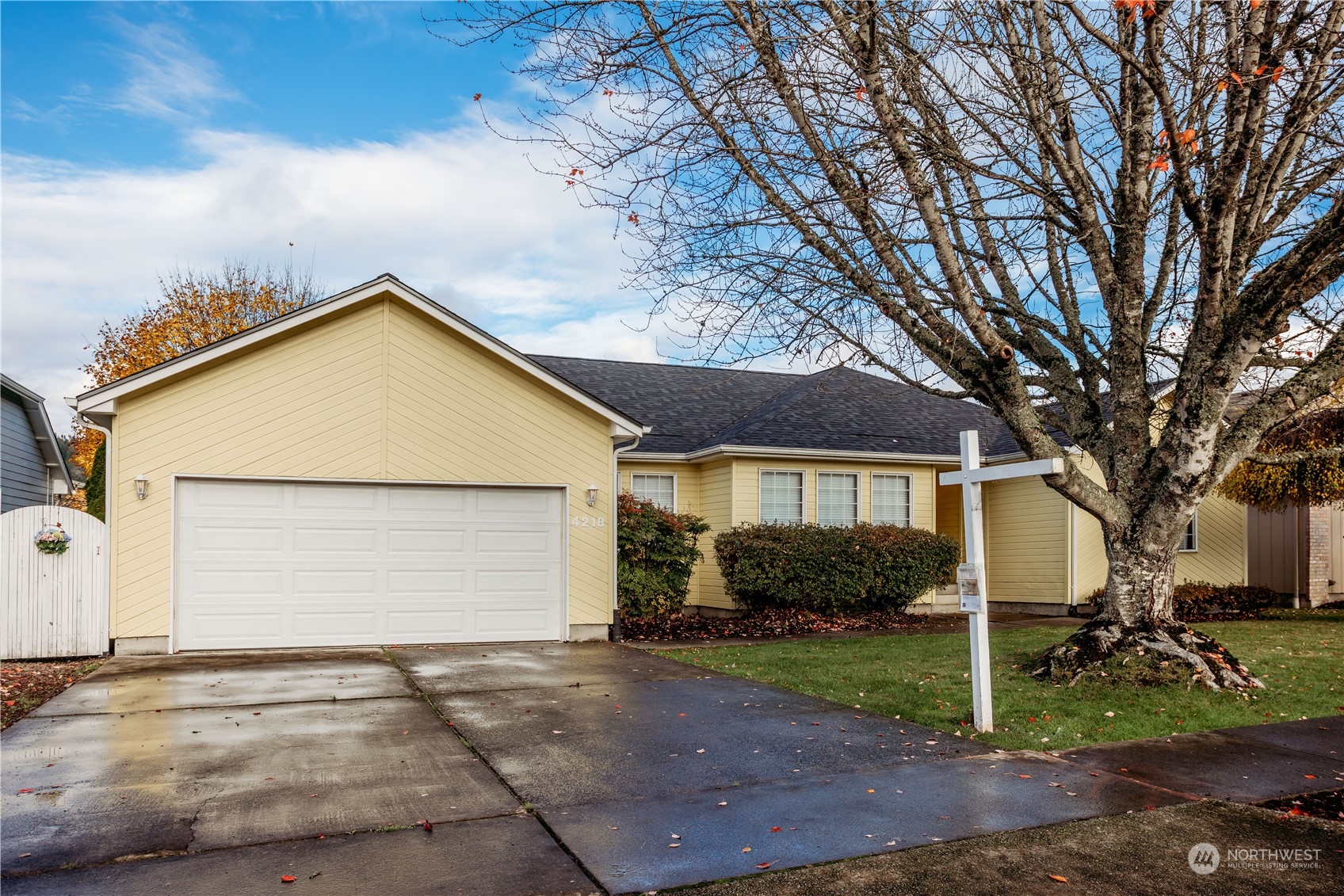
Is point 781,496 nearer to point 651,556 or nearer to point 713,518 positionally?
point 713,518

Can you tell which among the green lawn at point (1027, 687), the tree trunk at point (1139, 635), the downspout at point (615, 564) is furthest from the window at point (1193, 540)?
the downspout at point (615, 564)

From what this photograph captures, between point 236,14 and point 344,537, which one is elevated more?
point 236,14

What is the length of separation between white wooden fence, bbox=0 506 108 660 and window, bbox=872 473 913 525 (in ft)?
43.0

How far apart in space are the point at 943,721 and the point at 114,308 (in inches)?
1279

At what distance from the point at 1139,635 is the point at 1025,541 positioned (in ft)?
32.8

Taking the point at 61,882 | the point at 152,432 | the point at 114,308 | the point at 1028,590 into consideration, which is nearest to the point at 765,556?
the point at 1028,590

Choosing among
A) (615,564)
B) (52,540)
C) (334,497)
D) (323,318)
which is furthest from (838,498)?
(52,540)

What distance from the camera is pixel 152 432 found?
11586 millimetres

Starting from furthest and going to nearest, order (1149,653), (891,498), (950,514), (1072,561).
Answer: (950,514) → (891,498) → (1072,561) → (1149,653)

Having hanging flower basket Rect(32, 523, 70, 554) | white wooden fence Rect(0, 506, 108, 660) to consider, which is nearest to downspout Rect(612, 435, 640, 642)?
white wooden fence Rect(0, 506, 108, 660)

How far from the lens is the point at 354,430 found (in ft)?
40.8

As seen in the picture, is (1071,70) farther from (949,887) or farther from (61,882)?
(61,882)

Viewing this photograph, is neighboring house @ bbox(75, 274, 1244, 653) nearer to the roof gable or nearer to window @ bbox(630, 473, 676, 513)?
the roof gable

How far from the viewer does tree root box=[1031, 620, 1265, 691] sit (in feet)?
28.0
